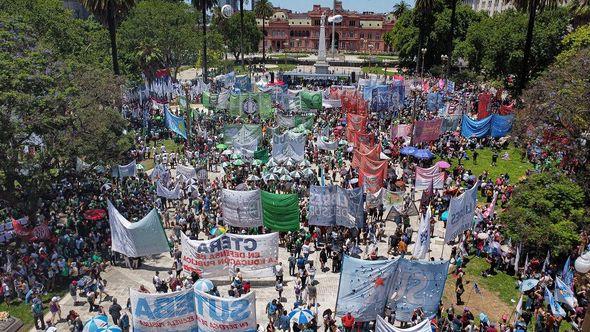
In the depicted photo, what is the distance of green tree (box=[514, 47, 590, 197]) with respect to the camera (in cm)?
2588

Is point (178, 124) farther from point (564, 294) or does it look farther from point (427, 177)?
point (564, 294)

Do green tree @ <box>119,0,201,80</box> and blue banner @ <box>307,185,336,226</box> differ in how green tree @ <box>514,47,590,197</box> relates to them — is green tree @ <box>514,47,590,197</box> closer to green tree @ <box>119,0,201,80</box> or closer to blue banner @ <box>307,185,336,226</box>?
blue banner @ <box>307,185,336,226</box>

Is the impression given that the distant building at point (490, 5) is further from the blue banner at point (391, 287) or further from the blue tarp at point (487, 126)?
the blue banner at point (391, 287)

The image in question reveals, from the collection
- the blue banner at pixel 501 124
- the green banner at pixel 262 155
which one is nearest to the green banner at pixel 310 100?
the blue banner at pixel 501 124

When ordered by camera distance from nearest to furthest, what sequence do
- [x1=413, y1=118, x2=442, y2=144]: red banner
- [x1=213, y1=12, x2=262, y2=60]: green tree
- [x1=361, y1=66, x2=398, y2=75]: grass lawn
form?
[x1=413, y1=118, x2=442, y2=144]: red banner < [x1=213, y1=12, x2=262, y2=60]: green tree < [x1=361, y1=66, x2=398, y2=75]: grass lawn

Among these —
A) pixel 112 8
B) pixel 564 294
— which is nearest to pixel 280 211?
pixel 564 294

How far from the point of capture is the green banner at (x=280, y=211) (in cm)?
2130

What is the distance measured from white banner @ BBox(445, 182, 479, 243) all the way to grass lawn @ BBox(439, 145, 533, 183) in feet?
41.1

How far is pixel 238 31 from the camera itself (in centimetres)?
9331

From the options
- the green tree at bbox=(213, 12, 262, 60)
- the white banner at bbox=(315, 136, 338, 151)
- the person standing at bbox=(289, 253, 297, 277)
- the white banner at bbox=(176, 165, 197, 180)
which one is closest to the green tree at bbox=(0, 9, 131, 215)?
the white banner at bbox=(176, 165, 197, 180)

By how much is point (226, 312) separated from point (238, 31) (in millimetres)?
84901

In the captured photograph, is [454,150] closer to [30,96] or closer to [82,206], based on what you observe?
[82,206]

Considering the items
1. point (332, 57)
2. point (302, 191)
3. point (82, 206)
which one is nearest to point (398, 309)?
point (302, 191)

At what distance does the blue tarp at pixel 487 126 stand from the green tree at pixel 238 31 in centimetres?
5880
